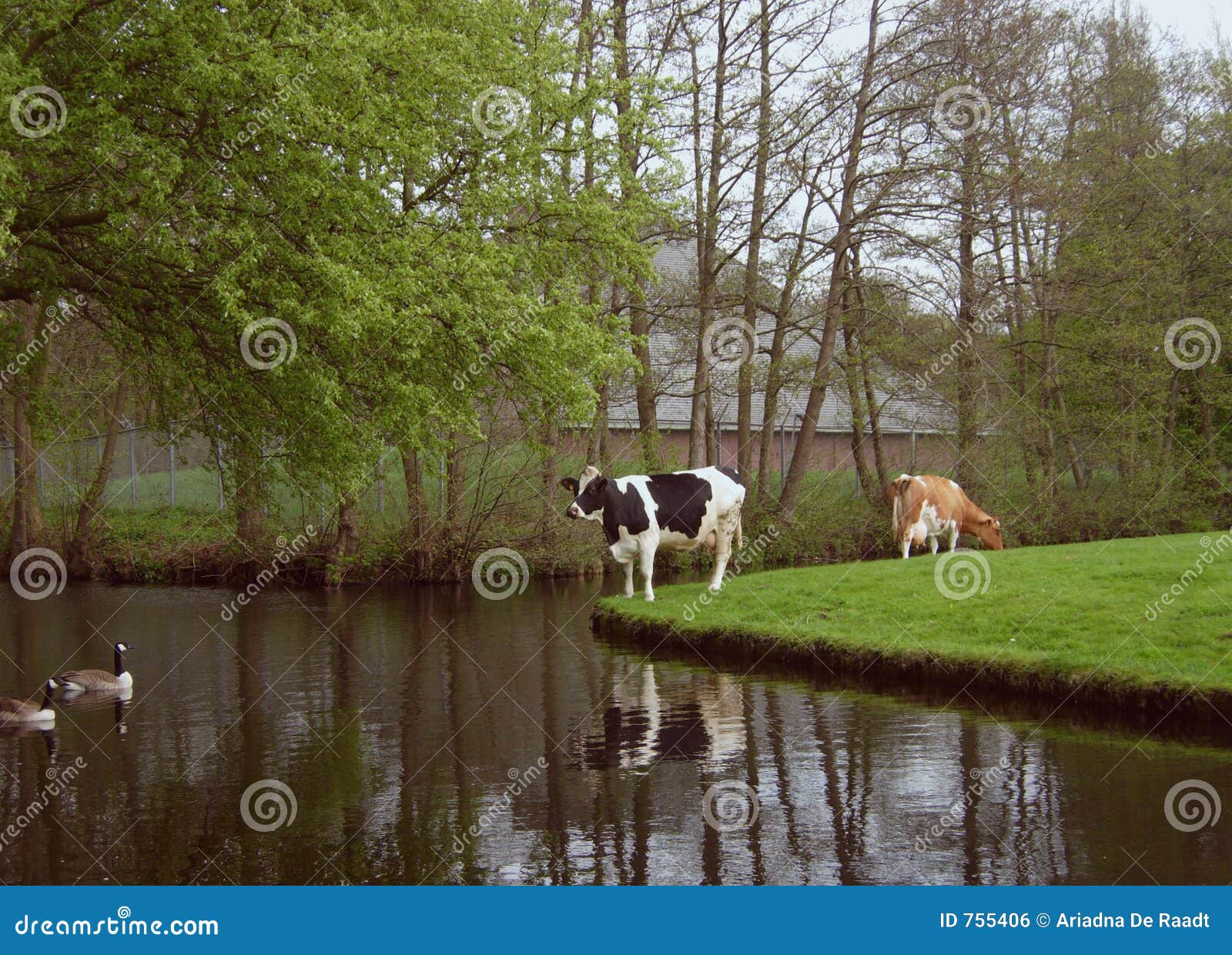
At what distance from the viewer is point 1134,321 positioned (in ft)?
116

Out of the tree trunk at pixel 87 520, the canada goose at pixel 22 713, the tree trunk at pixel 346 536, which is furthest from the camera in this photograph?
the tree trunk at pixel 87 520

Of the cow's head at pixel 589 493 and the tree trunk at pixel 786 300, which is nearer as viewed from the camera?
the cow's head at pixel 589 493

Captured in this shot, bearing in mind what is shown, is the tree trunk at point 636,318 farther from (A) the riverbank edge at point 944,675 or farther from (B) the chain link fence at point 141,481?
(A) the riverbank edge at point 944,675

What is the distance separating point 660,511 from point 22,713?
1059cm

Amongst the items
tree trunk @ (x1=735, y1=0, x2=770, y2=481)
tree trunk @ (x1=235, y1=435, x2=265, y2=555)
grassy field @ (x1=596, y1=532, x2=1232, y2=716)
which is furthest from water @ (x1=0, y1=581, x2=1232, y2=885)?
tree trunk @ (x1=735, y1=0, x2=770, y2=481)

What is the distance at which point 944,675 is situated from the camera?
14219 millimetres

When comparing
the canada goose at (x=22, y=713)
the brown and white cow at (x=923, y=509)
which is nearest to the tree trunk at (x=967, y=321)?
the brown and white cow at (x=923, y=509)

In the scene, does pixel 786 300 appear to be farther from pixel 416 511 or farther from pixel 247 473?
pixel 247 473

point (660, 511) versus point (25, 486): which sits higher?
point (25, 486)

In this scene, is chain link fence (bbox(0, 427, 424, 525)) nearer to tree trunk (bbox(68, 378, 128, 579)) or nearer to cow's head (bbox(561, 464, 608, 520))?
tree trunk (bbox(68, 378, 128, 579))

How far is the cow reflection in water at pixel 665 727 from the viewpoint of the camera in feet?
35.9

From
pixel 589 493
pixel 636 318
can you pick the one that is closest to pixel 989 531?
pixel 636 318

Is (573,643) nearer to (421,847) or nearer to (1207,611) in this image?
(1207,611)

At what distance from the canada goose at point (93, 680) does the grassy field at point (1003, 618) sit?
7440 millimetres
